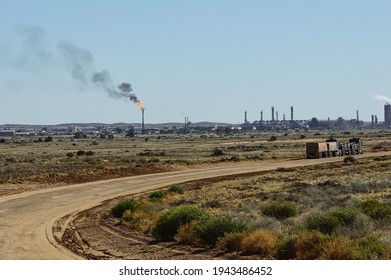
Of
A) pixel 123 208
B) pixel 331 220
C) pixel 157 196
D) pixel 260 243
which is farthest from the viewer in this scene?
pixel 157 196

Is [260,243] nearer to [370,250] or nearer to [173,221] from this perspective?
[370,250]

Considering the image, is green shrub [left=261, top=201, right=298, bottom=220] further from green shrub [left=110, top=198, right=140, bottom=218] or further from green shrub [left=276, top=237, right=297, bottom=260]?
green shrub [left=276, top=237, right=297, bottom=260]

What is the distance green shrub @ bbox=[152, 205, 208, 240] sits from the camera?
22.9m

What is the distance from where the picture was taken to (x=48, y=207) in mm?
35250

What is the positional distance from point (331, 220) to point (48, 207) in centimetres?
1910

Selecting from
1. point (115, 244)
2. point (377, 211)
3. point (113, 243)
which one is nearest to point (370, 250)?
point (377, 211)

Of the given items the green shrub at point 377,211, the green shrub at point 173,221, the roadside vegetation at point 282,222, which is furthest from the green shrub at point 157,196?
the green shrub at point 377,211

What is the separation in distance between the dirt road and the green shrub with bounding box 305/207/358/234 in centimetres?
769

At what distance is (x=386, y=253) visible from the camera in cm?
1586

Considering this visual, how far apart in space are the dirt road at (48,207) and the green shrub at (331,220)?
7686 millimetres

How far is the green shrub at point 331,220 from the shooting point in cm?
2080

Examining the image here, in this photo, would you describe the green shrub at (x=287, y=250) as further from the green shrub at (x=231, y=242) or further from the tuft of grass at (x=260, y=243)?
the green shrub at (x=231, y=242)
